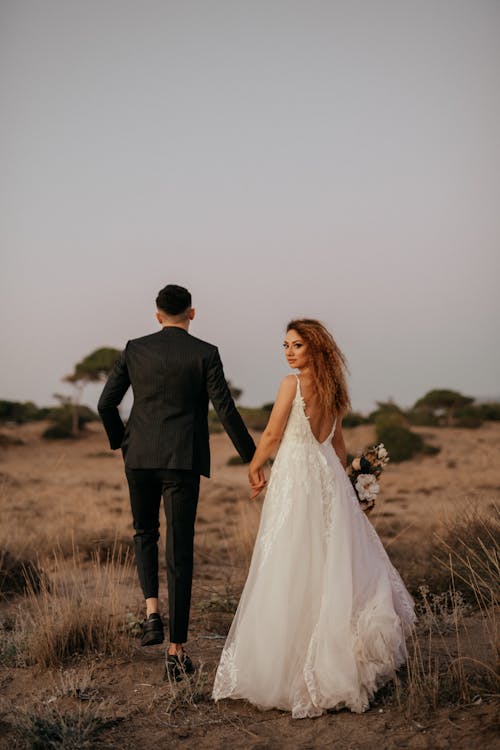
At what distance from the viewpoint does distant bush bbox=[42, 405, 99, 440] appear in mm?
36719

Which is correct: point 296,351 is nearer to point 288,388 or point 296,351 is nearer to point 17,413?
point 288,388

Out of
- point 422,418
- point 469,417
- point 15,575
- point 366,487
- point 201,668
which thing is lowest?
point 201,668

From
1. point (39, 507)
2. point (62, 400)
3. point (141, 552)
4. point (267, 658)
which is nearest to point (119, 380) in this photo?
A: point (141, 552)

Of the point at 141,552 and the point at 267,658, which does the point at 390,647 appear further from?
the point at 141,552

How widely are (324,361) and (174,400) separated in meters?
1.06

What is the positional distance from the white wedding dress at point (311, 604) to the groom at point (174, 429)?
50 cm

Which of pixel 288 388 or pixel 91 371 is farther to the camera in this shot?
pixel 91 371

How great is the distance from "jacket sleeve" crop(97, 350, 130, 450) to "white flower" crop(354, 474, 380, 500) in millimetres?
1740

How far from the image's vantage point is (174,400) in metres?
5.00

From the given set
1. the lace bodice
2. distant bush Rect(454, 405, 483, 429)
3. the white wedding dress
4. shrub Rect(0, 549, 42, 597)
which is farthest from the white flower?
distant bush Rect(454, 405, 483, 429)

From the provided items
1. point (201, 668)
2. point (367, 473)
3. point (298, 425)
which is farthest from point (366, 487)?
point (201, 668)

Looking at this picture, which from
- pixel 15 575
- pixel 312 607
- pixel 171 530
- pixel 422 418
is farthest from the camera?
pixel 422 418

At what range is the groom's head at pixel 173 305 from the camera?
16.7 feet

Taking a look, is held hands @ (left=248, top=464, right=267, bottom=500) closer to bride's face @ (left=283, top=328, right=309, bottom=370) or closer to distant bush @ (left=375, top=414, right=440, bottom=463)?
bride's face @ (left=283, top=328, right=309, bottom=370)
